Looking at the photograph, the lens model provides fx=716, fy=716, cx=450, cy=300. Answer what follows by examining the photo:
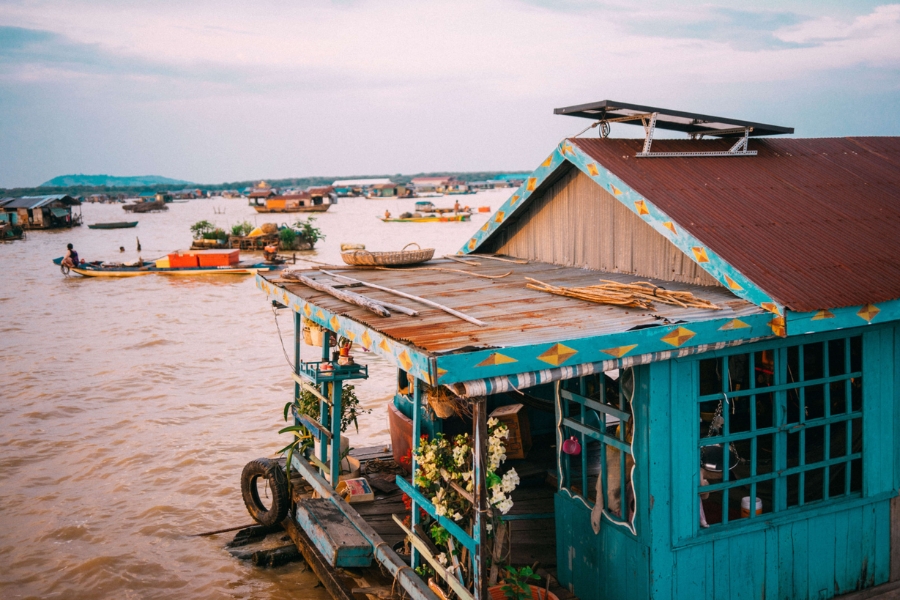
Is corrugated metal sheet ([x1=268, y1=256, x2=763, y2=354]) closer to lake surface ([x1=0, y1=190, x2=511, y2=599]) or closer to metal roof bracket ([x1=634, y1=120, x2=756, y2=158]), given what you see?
metal roof bracket ([x1=634, y1=120, x2=756, y2=158])

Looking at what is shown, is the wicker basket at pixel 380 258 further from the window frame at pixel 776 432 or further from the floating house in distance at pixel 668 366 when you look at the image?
the window frame at pixel 776 432

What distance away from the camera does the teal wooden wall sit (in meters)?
4.75

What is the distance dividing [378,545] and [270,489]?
9.13 feet

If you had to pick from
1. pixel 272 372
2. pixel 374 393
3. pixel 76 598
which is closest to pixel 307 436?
pixel 76 598

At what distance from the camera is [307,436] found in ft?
25.5

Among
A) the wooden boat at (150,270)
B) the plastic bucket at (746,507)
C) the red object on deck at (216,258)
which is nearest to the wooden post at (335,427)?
the plastic bucket at (746,507)

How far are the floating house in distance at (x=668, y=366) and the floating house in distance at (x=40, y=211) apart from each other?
6196 centimetres

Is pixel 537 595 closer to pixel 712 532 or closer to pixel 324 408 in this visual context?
pixel 712 532

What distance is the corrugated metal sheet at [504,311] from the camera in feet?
14.2

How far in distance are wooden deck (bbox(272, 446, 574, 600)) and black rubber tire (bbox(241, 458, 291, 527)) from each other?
141mm

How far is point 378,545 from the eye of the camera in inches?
235

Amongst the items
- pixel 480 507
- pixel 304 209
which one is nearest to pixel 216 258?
pixel 480 507

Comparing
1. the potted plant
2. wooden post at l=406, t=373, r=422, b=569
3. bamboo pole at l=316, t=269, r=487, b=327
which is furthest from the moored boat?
the potted plant

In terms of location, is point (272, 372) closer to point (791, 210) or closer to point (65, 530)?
point (65, 530)
